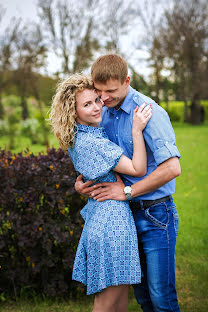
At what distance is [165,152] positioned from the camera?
214 cm

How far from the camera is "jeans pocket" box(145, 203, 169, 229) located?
7.61 ft

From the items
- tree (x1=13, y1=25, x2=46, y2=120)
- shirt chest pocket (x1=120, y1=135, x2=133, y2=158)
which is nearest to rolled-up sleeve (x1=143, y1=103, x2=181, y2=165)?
shirt chest pocket (x1=120, y1=135, x2=133, y2=158)

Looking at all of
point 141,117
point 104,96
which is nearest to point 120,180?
point 141,117

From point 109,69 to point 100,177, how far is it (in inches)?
28.0

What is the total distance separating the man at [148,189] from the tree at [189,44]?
82.4 feet

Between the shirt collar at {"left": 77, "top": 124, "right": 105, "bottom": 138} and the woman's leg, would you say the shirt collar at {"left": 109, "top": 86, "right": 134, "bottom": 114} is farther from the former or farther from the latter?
the woman's leg

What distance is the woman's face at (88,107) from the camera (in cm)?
233

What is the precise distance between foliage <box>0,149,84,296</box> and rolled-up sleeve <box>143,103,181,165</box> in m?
1.65

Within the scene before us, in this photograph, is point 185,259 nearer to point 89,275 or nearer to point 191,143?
point 89,275

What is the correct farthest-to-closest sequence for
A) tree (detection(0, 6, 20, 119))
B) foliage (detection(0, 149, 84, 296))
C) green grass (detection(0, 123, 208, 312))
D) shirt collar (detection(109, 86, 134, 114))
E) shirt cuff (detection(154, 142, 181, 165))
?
tree (detection(0, 6, 20, 119)) < green grass (detection(0, 123, 208, 312)) < foliage (detection(0, 149, 84, 296)) < shirt collar (detection(109, 86, 134, 114)) < shirt cuff (detection(154, 142, 181, 165))

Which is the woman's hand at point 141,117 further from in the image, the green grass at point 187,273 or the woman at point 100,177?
the green grass at point 187,273

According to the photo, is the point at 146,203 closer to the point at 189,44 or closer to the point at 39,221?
the point at 39,221

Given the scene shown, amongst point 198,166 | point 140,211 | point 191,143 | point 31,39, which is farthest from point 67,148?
point 31,39

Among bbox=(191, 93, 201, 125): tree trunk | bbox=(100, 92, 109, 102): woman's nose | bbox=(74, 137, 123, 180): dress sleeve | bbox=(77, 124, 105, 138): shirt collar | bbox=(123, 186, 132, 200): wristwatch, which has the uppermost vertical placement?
bbox=(100, 92, 109, 102): woman's nose
